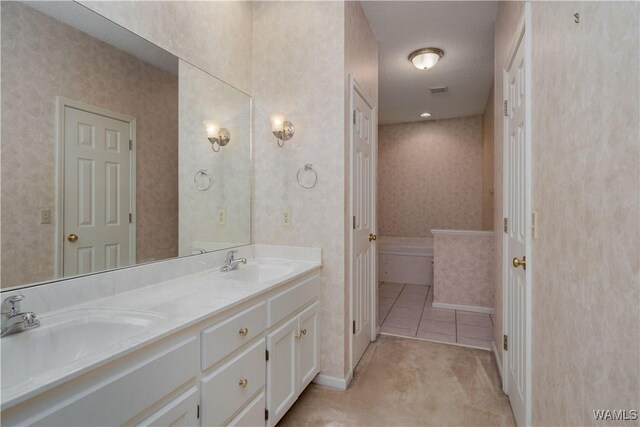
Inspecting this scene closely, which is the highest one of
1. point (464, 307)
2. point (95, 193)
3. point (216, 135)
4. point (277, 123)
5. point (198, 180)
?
point (277, 123)

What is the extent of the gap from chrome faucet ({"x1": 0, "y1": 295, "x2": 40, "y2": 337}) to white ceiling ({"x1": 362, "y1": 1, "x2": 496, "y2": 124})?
2.72m

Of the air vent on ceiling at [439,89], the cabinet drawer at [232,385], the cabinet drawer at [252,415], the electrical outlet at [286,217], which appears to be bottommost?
the cabinet drawer at [252,415]

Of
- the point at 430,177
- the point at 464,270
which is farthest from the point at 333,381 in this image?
the point at 430,177

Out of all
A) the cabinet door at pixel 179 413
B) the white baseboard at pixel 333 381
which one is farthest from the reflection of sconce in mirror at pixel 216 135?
the white baseboard at pixel 333 381

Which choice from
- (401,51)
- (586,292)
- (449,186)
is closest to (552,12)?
(586,292)

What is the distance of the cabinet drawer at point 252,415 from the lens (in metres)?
1.38

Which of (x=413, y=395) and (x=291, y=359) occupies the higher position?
(x=291, y=359)

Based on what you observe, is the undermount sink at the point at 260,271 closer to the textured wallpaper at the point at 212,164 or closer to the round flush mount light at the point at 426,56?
the textured wallpaper at the point at 212,164

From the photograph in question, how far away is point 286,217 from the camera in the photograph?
2299 mm

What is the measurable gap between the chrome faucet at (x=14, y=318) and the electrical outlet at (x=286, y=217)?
4.76ft

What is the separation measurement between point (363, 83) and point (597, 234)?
2.10m

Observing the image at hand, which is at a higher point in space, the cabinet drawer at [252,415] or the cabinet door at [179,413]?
the cabinet door at [179,413]

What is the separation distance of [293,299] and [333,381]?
77cm
